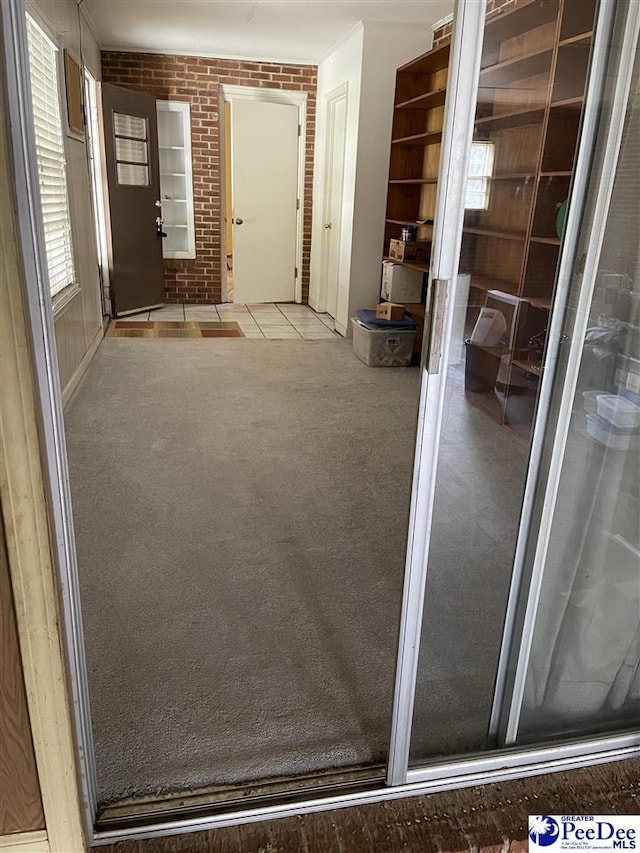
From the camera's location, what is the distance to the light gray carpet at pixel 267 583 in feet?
5.01

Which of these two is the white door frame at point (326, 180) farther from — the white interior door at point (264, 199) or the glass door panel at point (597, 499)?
the glass door panel at point (597, 499)

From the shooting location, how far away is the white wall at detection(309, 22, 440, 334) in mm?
5375

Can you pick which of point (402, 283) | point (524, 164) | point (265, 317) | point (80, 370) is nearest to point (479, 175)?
point (524, 164)

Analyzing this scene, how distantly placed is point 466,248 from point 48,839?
1.43m

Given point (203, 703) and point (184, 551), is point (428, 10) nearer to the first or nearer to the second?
point (184, 551)

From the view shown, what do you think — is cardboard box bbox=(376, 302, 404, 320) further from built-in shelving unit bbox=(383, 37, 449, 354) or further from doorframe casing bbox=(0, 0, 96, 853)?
doorframe casing bbox=(0, 0, 96, 853)

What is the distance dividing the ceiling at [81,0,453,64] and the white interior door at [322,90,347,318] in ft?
1.93

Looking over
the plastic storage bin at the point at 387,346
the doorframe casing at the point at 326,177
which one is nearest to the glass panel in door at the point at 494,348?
the plastic storage bin at the point at 387,346

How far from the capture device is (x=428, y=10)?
15.9 feet

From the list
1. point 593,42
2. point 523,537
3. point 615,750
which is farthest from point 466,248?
point 615,750

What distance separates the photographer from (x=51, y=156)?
3.84 m

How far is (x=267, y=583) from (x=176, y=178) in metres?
5.99

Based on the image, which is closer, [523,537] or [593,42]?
[593,42]

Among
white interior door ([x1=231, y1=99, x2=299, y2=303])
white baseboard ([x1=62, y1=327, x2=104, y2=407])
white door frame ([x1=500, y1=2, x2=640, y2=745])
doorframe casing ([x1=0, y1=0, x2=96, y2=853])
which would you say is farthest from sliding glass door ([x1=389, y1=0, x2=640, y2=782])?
white interior door ([x1=231, y1=99, x2=299, y2=303])
